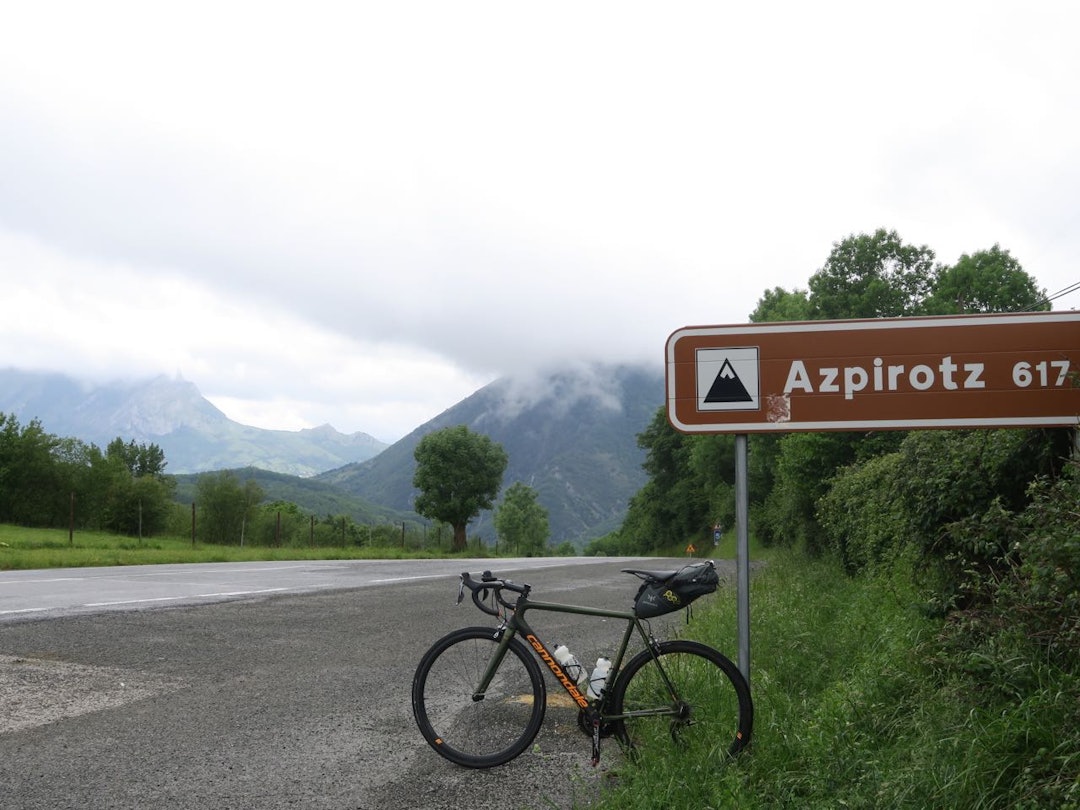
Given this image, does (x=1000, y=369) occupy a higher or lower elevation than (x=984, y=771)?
higher

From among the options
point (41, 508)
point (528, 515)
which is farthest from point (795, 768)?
point (528, 515)

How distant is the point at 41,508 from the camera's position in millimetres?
70125

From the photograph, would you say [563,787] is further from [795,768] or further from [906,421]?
[906,421]

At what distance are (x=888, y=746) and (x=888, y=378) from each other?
5.99 ft

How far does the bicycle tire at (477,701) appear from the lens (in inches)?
187

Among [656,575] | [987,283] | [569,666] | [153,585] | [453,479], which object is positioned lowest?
[153,585]

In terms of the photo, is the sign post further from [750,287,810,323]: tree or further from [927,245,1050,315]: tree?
[927,245,1050,315]: tree

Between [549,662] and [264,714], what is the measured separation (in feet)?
7.21

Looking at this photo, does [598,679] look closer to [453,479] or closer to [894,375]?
[894,375]

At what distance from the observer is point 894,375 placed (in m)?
4.65

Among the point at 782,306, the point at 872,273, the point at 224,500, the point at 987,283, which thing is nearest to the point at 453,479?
the point at 224,500

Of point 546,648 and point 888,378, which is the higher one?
point 888,378

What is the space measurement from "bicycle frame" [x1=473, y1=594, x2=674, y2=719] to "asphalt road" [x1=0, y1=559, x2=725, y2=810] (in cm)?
42

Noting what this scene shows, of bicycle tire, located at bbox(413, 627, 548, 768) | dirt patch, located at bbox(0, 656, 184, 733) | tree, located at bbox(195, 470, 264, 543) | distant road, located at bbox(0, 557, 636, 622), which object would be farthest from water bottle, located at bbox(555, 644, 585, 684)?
tree, located at bbox(195, 470, 264, 543)
